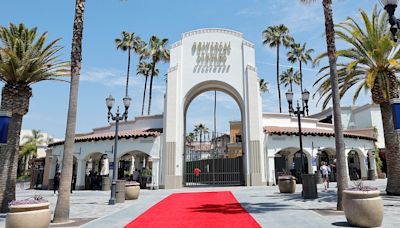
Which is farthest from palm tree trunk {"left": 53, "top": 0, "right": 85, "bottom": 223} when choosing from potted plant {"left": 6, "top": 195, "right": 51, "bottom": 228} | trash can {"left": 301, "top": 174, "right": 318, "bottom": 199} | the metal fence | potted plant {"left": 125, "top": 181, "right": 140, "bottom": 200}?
the metal fence

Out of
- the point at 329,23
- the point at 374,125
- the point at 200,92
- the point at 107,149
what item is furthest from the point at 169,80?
the point at 374,125

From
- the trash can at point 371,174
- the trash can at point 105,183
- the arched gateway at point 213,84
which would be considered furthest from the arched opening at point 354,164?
the trash can at point 105,183

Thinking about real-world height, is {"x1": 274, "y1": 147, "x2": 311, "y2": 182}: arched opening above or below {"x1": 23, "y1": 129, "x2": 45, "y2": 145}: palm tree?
below

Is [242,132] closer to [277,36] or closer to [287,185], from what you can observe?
[287,185]

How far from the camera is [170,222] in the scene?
30.8ft

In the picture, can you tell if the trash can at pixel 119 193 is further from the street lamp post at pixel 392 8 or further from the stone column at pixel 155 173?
the street lamp post at pixel 392 8

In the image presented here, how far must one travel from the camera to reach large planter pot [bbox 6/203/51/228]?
25.7 feet

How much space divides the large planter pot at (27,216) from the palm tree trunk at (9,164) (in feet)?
19.4

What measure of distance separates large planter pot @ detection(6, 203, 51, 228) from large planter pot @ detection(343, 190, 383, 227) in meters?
8.90

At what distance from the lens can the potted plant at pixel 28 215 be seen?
7832 mm

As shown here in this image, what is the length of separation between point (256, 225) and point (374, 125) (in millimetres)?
35393

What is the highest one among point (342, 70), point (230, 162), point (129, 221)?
point (342, 70)

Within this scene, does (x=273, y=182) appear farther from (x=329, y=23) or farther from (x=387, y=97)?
(x=329, y=23)

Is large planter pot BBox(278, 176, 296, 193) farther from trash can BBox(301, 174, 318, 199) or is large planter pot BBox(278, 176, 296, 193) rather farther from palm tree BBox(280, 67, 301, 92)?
palm tree BBox(280, 67, 301, 92)
